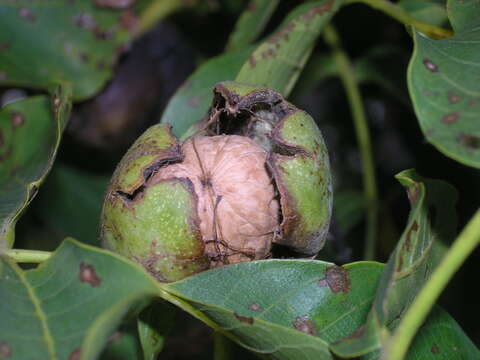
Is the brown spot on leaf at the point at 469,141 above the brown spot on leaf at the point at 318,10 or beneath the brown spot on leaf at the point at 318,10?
beneath

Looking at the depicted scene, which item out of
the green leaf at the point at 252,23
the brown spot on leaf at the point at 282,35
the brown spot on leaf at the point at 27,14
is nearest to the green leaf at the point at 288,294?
the brown spot on leaf at the point at 282,35

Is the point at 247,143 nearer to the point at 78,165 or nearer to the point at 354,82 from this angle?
the point at 354,82

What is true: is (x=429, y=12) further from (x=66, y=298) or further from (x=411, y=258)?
(x=66, y=298)

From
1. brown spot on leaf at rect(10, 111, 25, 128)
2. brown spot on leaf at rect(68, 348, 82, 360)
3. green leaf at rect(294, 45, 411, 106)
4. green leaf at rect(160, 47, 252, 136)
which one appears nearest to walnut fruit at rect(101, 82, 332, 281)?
brown spot on leaf at rect(68, 348, 82, 360)

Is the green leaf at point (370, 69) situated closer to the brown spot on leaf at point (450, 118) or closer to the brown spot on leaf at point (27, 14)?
the brown spot on leaf at point (27, 14)

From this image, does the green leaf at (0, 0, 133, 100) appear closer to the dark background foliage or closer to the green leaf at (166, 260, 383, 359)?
the dark background foliage

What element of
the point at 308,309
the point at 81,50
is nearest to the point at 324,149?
the point at 308,309
